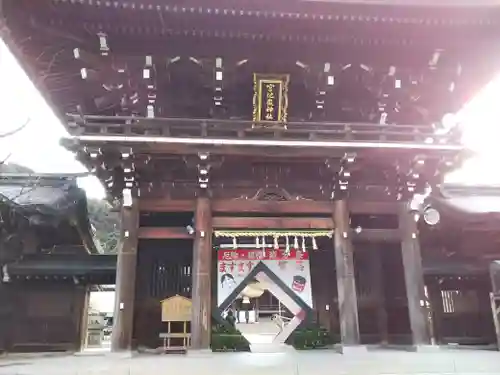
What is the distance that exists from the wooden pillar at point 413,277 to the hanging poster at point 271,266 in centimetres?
198

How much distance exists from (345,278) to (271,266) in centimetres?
172

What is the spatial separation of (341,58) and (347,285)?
4.20 meters

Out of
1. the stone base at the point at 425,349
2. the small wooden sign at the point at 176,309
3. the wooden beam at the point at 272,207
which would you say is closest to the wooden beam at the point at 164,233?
the wooden beam at the point at 272,207

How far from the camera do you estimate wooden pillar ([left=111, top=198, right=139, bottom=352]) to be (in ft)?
24.7

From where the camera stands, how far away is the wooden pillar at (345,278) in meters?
7.87

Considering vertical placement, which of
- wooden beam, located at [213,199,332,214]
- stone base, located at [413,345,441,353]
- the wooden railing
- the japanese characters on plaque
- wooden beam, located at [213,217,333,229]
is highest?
the japanese characters on plaque

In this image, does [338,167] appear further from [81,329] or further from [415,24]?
[81,329]

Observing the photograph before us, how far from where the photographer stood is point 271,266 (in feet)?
30.1

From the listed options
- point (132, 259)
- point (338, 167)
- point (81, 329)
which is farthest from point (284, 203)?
point (81, 329)

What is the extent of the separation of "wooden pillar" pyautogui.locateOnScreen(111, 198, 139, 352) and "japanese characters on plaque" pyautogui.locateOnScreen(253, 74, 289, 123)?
116 inches

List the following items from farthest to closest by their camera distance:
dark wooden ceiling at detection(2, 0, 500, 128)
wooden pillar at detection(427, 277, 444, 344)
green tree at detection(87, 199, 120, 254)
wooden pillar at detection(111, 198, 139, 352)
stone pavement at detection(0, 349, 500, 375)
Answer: green tree at detection(87, 199, 120, 254)
wooden pillar at detection(427, 277, 444, 344)
wooden pillar at detection(111, 198, 139, 352)
dark wooden ceiling at detection(2, 0, 500, 128)
stone pavement at detection(0, 349, 500, 375)

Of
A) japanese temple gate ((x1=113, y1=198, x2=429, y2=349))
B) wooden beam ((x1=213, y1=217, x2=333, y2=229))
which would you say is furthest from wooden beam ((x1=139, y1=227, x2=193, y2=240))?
wooden beam ((x1=213, y1=217, x2=333, y2=229))

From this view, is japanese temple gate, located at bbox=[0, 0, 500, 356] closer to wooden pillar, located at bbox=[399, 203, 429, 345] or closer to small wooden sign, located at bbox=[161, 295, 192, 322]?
wooden pillar, located at bbox=[399, 203, 429, 345]

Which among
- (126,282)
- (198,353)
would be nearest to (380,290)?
(198,353)
